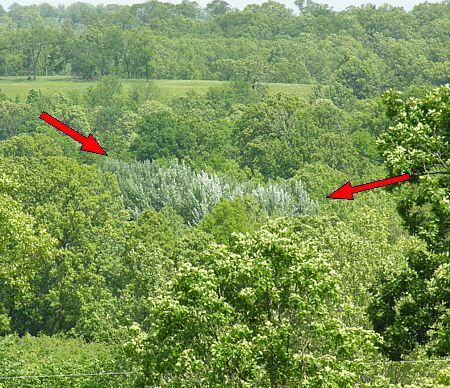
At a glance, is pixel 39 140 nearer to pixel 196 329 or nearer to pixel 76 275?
pixel 76 275

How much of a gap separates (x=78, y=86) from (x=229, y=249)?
135979mm

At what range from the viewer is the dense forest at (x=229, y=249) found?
22.5m

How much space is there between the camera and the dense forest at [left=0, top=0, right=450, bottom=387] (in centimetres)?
2248

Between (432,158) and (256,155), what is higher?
(432,158)

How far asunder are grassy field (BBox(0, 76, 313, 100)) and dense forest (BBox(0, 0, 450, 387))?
52.5 feet

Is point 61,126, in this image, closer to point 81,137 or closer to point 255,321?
point 81,137

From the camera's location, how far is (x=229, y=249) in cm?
2841

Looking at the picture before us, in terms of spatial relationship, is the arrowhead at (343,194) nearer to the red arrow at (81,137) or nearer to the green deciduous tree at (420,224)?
the red arrow at (81,137)

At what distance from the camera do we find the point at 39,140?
7812 cm

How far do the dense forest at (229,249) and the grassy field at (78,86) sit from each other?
1601 cm

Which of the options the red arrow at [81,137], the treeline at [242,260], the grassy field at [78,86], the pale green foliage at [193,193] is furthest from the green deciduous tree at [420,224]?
the grassy field at [78,86]

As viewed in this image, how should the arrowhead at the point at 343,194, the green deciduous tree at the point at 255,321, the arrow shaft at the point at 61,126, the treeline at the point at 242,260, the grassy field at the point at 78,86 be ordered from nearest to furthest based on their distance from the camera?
1. the green deciduous tree at the point at 255,321
2. the treeline at the point at 242,260
3. the arrowhead at the point at 343,194
4. the arrow shaft at the point at 61,126
5. the grassy field at the point at 78,86

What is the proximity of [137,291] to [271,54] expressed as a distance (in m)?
146

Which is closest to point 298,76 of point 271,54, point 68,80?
point 271,54
